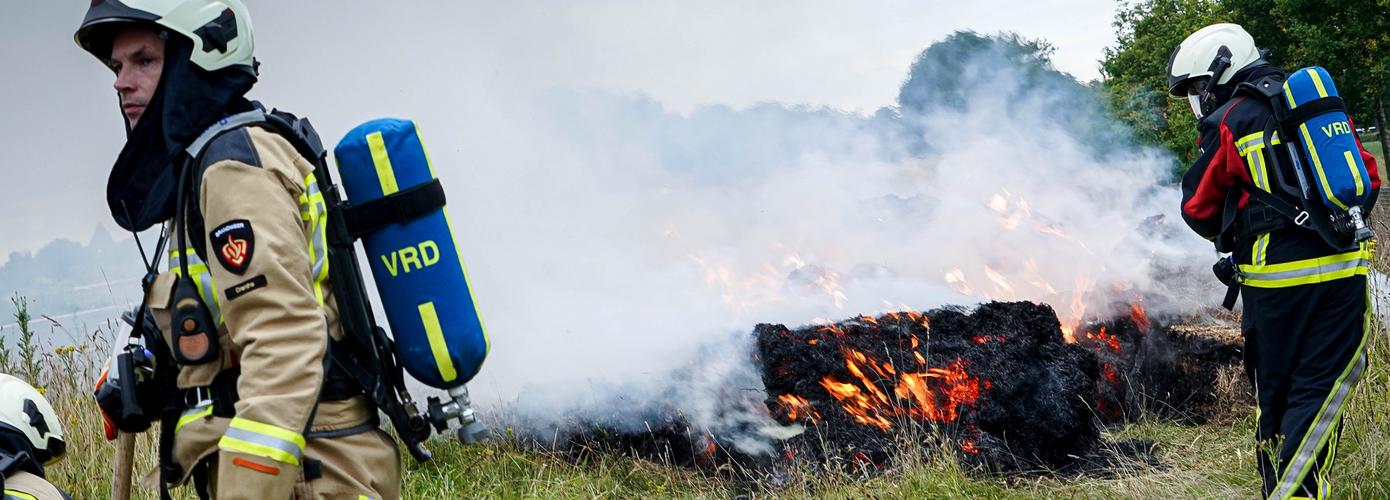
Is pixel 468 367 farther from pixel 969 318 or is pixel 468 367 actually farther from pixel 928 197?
pixel 928 197

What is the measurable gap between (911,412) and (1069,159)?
623 cm

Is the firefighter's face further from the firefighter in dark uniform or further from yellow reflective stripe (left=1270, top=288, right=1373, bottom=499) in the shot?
yellow reflective stripe (left=1270, top=288, right=1373, bottom=499)

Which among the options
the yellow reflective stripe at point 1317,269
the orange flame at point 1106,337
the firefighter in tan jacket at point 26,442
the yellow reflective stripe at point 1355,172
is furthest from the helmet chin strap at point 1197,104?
the firefighter in tan jacket at point 26,442

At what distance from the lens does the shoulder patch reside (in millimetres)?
2234

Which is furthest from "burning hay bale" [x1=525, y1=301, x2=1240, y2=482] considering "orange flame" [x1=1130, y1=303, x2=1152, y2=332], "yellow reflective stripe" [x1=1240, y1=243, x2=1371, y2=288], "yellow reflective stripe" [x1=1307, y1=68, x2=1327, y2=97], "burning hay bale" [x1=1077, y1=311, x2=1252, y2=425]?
"yellow reflective stripe" [x1=1307, y1=68, x2=1327, y2=97]

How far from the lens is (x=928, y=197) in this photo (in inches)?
405

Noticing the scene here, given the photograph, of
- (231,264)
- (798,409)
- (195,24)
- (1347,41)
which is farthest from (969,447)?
(1347,41)

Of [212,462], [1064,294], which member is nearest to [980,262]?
[1064,294]

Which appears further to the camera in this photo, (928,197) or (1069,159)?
(1069,159)

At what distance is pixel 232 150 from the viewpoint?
2.25 meters

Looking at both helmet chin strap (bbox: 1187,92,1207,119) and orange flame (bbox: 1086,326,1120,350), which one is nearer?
helmet chin strap (bbox: 1187,92,1207,119)

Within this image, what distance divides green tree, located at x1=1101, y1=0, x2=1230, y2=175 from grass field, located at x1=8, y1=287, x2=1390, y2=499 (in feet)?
37.7

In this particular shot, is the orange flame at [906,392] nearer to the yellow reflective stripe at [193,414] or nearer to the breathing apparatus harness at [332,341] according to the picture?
the breathing apparatus harness at [332,341]

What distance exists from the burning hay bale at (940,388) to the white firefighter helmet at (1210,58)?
6.44 feet
